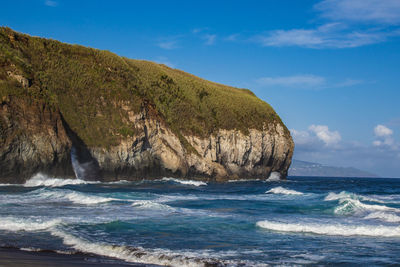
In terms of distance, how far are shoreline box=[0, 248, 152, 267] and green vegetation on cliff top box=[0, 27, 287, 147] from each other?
91.4 ft

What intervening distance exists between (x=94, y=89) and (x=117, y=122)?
4.55m

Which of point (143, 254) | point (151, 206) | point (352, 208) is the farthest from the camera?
point (352, 208)

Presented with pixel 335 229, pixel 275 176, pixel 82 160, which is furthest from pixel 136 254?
pixel 275 176

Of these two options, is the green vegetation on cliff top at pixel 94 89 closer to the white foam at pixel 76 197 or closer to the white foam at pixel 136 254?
the white foam at pixel 76 197

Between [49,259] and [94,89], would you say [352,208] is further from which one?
[94,89]

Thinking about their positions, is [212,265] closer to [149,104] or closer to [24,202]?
[24,202]

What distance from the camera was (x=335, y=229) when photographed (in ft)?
47.3

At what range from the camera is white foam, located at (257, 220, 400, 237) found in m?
14.0

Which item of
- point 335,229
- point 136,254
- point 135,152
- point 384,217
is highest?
point 135,152

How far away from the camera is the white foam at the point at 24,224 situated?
1309 centimetres

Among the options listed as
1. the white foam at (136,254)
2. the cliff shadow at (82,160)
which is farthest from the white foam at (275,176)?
the white foam at (136,254)

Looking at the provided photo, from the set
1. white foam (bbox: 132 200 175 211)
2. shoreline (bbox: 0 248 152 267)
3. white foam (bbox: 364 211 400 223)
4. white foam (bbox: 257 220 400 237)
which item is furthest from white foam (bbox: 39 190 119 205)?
white foam (bbox: 364 211 400 223)

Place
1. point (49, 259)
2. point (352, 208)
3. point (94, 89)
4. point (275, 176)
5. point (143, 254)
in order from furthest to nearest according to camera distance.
A: point (275, 176) < point (94, 89) < point (352, 208) < point (143, 254) < point (49, 259)

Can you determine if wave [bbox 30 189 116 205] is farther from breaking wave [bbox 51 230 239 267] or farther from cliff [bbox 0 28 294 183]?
breaking wave [bbox 51 230 239 267]
